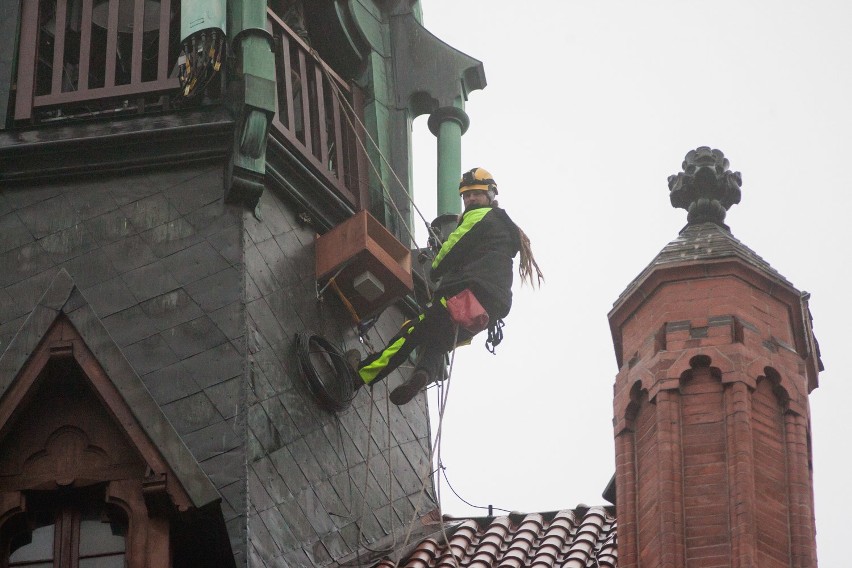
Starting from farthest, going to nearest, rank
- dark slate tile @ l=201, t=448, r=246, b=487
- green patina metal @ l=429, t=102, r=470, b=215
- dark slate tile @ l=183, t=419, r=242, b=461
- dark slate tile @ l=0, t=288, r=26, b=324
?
1. green patina metal @ l=429, t=102, r=470, b=215
2. dark slate tile @ l=0, t=288, r=26, b=324
3. dark slate tile @ l=183, t=419, r=242, b=461
4. dark slate tile @ l=201, t=448, r=246, b=487

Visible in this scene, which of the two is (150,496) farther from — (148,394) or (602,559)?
(602,559)

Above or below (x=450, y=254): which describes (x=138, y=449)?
below

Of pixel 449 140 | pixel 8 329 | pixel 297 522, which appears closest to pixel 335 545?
pixel 297 522

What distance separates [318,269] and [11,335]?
253cm

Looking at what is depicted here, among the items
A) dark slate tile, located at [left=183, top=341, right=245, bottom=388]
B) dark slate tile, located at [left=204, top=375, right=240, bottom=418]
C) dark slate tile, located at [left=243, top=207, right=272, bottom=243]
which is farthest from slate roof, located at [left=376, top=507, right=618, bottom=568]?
dark slate tile, located at [left=243, top=207, right=272, bottom=243]

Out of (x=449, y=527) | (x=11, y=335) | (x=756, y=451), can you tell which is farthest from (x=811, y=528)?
(x=11, y=335)

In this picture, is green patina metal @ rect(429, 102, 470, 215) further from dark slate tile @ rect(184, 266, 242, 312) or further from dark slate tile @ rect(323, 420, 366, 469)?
dark slate tile @ rect(184, 266, 242, 312)

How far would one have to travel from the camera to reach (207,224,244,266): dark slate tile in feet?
70.6

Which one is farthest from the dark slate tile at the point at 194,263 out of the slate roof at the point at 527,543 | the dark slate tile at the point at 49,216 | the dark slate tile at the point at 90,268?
the slate roof at the point at 527,543

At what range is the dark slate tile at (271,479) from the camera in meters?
20.6

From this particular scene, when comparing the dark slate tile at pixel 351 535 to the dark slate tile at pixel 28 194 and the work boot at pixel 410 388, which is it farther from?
the dark slate tile at pixel 28 194

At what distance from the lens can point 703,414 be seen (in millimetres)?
20109

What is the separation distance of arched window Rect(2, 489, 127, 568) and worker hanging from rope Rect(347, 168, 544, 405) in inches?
116

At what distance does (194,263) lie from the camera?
847 inches
